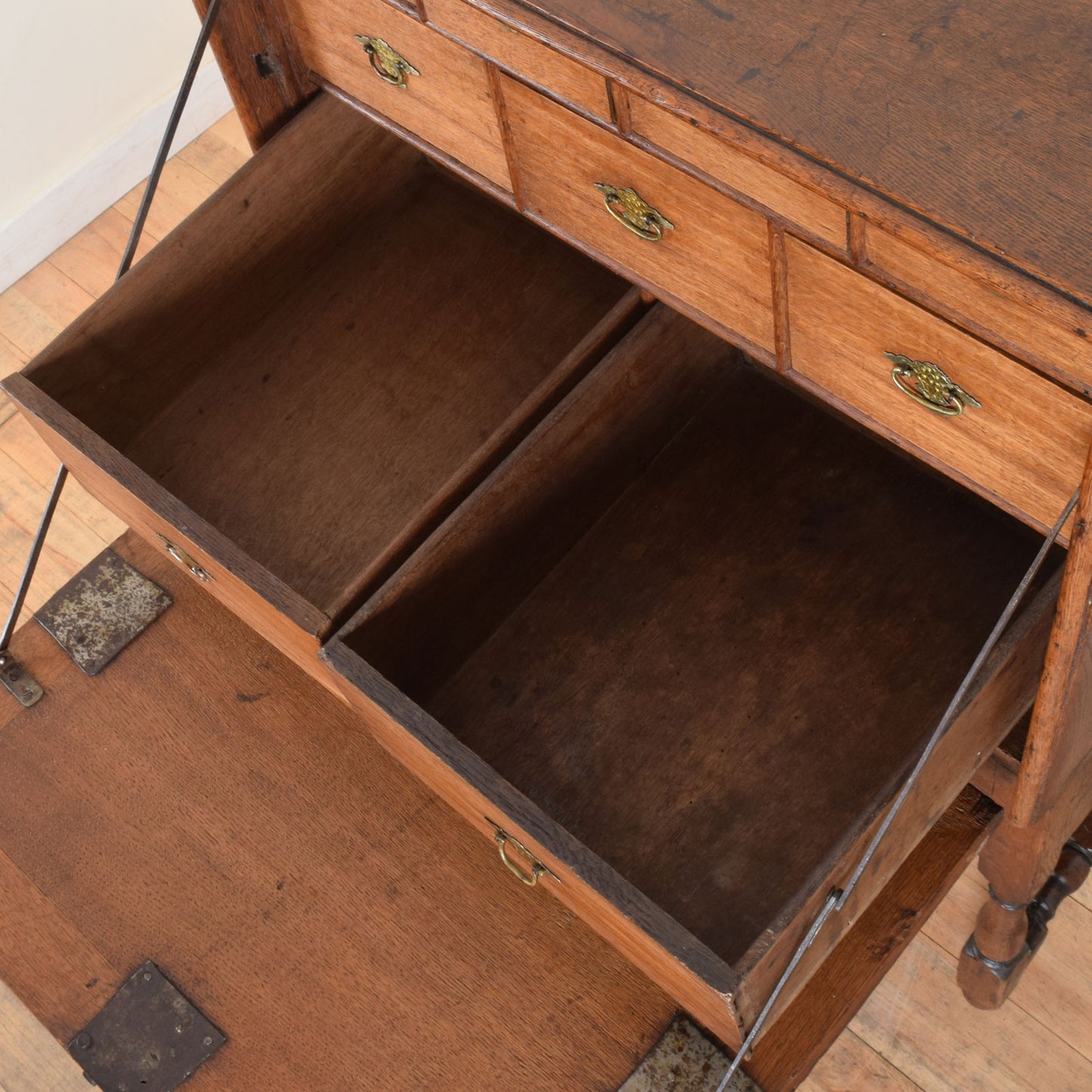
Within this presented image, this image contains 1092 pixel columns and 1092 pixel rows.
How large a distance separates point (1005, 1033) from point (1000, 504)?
91 cm

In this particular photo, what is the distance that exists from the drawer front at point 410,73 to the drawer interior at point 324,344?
0.50 ft

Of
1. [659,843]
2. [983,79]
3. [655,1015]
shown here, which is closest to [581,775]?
[659,843]

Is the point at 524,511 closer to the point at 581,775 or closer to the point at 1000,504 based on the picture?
the point at 581,775

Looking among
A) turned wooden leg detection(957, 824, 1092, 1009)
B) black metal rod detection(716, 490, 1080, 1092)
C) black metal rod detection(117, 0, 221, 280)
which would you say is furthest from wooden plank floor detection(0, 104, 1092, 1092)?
black metal rod detection(117, 0, 221, 280)

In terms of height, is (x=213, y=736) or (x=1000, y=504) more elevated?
(x=1000, y=504)

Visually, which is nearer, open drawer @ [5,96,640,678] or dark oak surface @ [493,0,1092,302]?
dark oak surface @ [493,0,1092,302]

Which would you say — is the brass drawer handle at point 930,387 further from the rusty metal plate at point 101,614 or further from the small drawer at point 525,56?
the rusty metal plate at point 101,614

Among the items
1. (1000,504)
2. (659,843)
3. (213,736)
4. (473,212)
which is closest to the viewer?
(1000,504)

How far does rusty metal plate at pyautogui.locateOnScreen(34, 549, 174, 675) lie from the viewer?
4.58 ft

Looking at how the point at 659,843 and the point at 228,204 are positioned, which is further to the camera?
the point at 228,204

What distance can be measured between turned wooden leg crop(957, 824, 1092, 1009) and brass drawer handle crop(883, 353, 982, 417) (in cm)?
47

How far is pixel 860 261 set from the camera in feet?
2.82

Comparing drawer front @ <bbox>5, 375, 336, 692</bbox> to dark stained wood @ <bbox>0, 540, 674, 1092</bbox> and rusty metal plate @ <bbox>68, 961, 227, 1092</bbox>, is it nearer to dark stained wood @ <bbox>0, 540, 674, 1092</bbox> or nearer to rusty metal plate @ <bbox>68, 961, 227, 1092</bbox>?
dark stained wood @ <bbox>0, 540, 674, 1092</bbox>

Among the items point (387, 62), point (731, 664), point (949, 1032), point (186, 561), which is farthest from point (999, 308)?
point (949, 1032)
